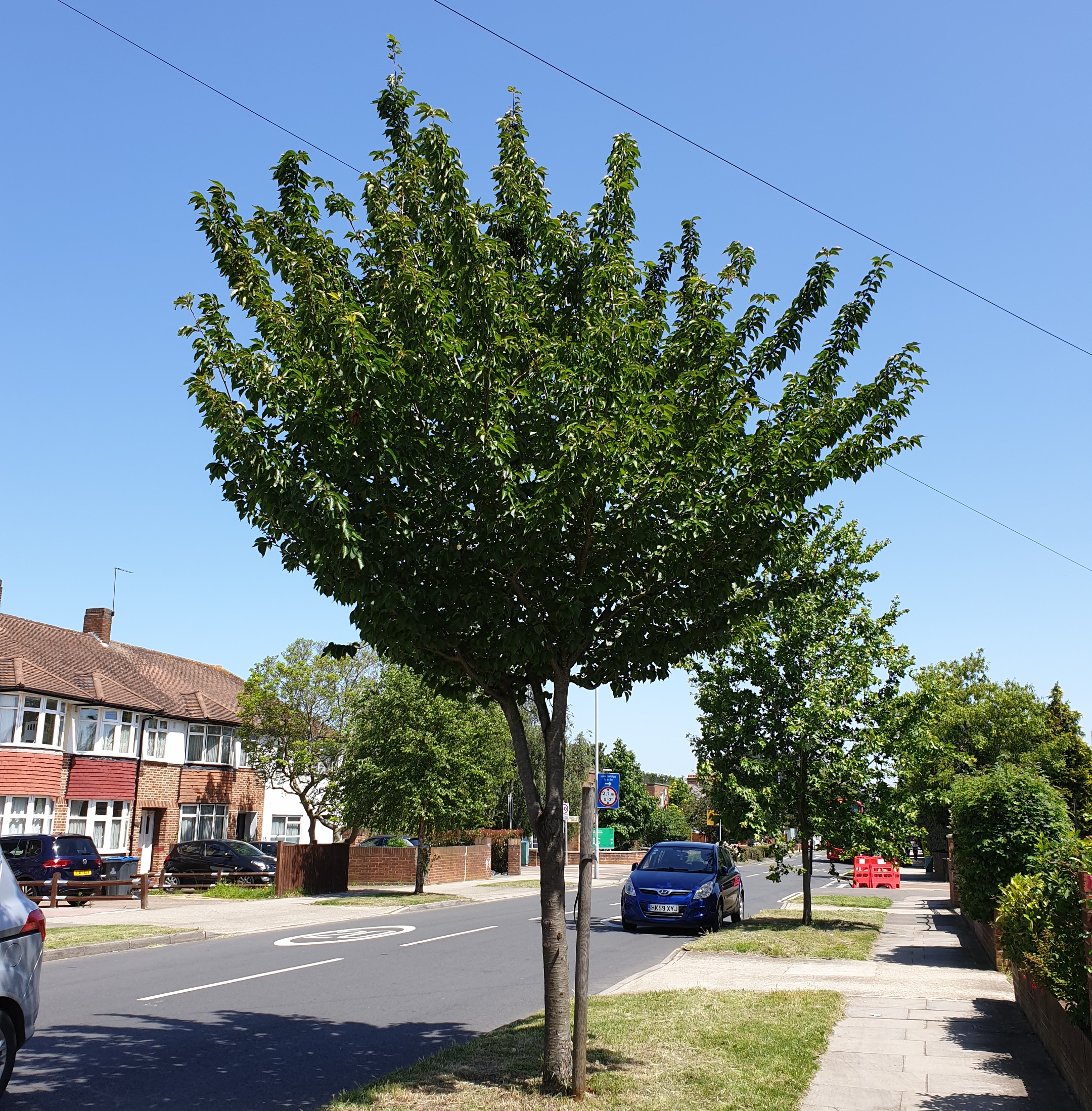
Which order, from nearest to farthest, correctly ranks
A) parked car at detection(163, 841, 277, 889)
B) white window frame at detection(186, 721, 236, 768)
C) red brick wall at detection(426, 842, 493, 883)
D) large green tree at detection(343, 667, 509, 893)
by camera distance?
large green tree at detection(343, 667, 509, 893) < parked car at detection(163, 841, 277, 889) < red brick wall at detection(426, 842, 493, 883) < white window frame at detection(186, 721, 236, 768)

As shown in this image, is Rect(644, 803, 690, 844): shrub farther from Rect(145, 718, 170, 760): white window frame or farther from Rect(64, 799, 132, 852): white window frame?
Rect(64, 799, 132, 852): white window frame

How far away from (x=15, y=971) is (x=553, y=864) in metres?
3.46

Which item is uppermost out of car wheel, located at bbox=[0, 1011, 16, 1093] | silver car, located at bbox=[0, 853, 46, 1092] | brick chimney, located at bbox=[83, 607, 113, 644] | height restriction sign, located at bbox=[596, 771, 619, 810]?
brick chimney, located at bbox=[83, 607, 113, 644]

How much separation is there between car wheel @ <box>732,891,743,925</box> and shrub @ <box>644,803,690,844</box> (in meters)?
37.5

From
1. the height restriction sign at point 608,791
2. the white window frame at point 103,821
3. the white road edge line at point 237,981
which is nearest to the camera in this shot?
the white road edge line at point 237,981

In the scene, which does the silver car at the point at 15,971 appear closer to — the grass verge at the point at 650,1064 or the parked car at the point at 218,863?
the grass verge at the point at 650,1064

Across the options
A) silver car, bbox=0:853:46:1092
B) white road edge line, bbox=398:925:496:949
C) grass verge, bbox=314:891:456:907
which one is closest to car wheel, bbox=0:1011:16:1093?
silver car, bbox=0:853:46:1092

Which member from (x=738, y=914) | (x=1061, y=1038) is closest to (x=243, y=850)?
(x=738, y=914)

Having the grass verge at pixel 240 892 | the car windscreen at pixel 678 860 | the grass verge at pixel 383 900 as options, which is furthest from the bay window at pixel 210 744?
the car windscreen at pixel 678 860

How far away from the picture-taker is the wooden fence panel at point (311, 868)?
29562 mm

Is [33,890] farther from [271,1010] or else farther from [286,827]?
[286,827]

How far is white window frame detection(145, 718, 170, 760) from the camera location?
3712cm

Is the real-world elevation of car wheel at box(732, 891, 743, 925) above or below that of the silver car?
below

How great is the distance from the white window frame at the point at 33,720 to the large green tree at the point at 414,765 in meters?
10.4
